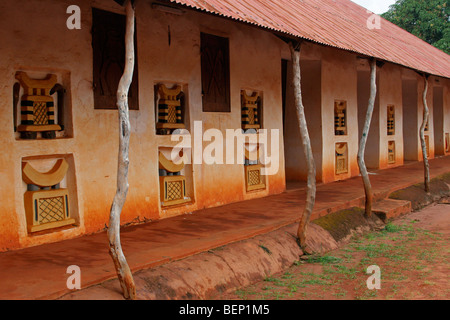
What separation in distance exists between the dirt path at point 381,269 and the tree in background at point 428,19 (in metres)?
23.7

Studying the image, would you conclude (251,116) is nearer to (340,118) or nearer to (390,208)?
(390,208)

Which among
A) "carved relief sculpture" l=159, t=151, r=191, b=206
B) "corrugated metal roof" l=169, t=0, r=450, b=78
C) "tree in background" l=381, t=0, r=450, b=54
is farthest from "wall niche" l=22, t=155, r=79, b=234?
"tree in background" l=381, t=0, r=450, b=54

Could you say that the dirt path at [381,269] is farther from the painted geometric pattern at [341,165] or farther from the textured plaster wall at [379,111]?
the textured plaster wall at [379,111]

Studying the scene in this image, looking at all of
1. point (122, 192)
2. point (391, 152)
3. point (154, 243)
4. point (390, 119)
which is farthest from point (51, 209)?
point (391, 152)

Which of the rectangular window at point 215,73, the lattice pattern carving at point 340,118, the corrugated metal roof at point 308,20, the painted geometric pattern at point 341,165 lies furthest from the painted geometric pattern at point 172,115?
the painted geometric pattern at point 341,165

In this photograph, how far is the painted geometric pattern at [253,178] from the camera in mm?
10031

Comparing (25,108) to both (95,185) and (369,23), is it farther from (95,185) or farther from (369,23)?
(369,23)

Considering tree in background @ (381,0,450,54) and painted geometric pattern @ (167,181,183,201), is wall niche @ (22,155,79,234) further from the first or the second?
tree in background @ (381,0,450,54)

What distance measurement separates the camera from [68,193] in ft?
21.8

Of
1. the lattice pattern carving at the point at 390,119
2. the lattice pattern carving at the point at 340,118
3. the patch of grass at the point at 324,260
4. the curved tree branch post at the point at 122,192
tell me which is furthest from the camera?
the lattice pattern carving at the point at 390,119

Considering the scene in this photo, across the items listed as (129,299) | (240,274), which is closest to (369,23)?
(240,274)

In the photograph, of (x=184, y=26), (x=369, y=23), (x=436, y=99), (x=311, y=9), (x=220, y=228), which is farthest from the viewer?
(x=436, y=99)

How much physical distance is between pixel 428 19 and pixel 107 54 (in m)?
27.7

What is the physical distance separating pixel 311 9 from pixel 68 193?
23.1 ft
